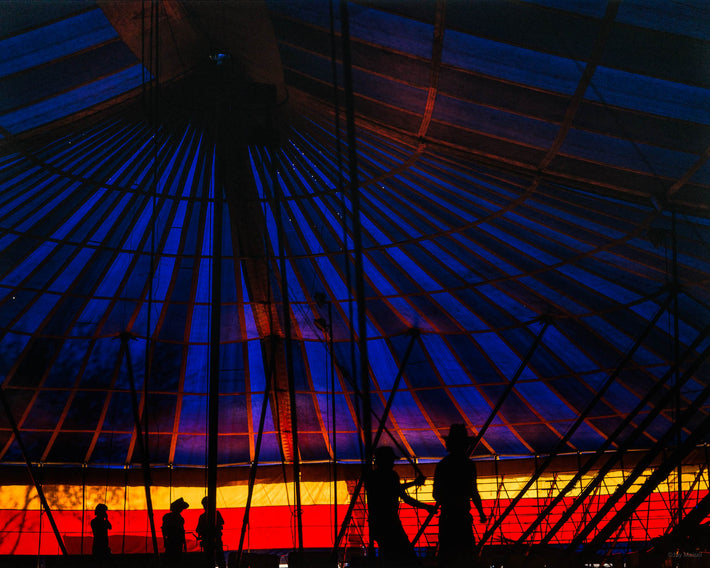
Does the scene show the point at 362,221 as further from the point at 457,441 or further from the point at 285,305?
the point at 457,441

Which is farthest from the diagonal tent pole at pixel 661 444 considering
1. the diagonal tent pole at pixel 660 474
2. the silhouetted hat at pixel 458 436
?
the silhouetted hat at pixel 458 436

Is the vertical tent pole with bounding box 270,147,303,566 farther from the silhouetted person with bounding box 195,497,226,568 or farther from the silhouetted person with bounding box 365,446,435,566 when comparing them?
the silhouetted person with bounding box 365,446,435,566

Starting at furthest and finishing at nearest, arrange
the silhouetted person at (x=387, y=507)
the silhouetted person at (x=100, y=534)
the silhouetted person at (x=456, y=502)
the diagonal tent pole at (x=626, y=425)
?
the silhouetted person at (x=100, y=534) < the diagonal tent pole at (x=626, y=425) < the silhouetted person at (x=387, y=507) < the silhouetted person at (x=456, y=502)

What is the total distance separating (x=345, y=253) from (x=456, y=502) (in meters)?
2.87

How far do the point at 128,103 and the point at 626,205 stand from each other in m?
10.1

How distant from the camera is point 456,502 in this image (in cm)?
766

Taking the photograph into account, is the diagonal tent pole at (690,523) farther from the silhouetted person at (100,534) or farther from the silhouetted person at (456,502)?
the silhouetted person at (100,534)

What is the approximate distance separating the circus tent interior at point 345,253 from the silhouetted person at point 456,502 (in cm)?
135

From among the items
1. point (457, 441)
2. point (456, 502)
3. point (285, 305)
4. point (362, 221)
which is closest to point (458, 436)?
point (457, 441)

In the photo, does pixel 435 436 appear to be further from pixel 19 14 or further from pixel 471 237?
pixel 19 14

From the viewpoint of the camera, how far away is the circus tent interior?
1148 cm

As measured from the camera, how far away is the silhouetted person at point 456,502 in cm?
745

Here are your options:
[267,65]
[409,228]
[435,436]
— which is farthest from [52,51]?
[435,436]

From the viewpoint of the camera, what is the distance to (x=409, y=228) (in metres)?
18.2
